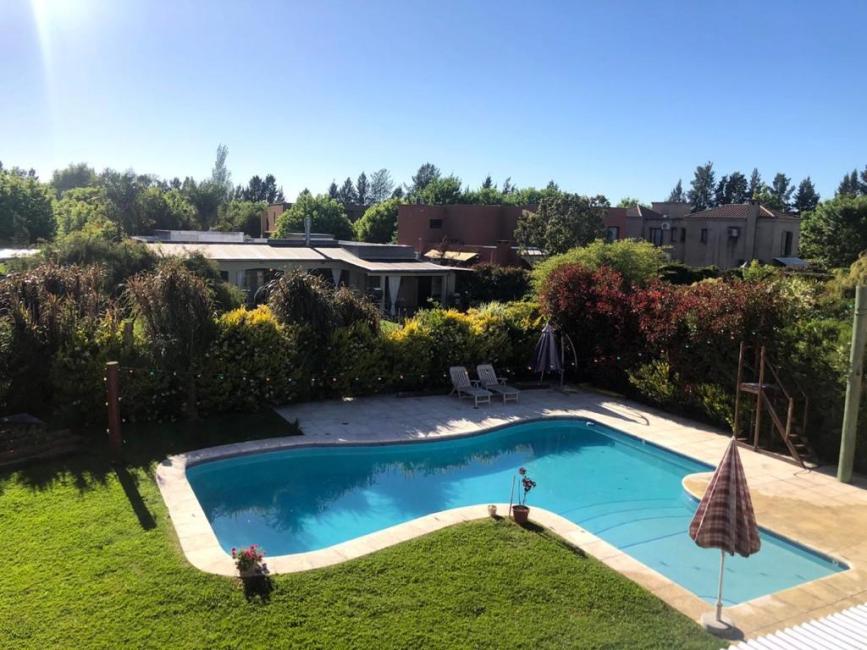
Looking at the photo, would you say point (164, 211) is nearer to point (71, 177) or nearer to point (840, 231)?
point (71, 177)

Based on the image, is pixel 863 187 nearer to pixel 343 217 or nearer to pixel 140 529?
pixel 343 217

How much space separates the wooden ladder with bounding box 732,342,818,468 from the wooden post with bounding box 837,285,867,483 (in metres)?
0.89

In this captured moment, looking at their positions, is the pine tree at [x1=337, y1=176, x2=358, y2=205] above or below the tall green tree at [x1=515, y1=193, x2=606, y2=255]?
above

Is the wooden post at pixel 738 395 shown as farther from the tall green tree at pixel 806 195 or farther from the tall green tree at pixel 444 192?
the tall green tree at pixel 806 195

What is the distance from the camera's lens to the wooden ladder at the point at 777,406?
1224 cm

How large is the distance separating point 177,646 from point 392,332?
10981 millimetres

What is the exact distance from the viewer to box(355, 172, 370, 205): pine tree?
443ft

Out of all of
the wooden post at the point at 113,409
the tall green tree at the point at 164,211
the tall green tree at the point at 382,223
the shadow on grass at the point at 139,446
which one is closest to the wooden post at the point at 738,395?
the shadow on grass at the point at 139,446

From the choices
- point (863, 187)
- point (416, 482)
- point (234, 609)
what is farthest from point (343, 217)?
point (863, 187)

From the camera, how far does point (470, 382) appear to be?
55.6ft

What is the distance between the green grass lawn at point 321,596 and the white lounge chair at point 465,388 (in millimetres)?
7283

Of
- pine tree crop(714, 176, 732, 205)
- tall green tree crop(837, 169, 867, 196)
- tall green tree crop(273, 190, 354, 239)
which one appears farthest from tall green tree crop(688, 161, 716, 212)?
tall green tree crop(273, 190, 354, 239)

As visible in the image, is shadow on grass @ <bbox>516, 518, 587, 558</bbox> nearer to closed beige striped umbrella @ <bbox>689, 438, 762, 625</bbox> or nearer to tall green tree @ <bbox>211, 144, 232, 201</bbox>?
closed beige striped umbrella @ <bbox>689, 438, 762, 625</bbox>

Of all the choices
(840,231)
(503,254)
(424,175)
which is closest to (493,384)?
(503,254)
